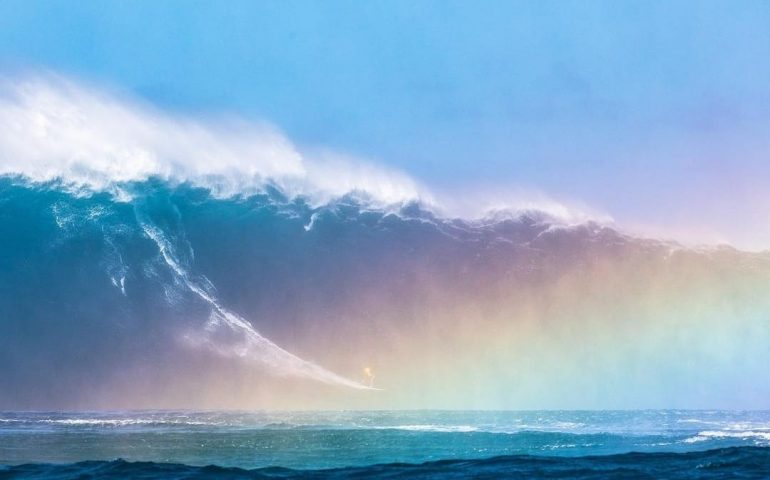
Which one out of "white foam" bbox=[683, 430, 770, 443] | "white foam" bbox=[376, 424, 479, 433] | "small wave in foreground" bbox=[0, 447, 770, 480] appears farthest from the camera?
"white foam" bbox=[376, 424, 479, 433]

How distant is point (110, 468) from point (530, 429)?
80.0 feet

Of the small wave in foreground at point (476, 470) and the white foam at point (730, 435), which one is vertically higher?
the white foam at point (730, 435)

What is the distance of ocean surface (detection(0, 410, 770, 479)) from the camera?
21.0m

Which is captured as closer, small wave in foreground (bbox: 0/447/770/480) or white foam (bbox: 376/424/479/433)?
small wave in foreground (bbox: 0/447/770/480)

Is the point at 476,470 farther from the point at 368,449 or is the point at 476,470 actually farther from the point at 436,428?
the point at 436,428

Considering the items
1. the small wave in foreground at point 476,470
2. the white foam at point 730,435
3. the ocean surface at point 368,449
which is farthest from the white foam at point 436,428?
the small wave in foreground at point 476,470

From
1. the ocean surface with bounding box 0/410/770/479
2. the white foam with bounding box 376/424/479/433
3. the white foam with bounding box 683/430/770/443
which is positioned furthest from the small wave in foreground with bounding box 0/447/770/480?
the white foam with bounding box 376/424/479/433

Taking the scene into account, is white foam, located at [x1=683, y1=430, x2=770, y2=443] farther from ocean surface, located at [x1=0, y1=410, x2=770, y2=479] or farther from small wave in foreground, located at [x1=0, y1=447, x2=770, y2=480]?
small wave in foreground, located at [x1=0, y1=447, x2=770, y2=480]

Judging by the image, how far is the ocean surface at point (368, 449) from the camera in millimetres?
20953

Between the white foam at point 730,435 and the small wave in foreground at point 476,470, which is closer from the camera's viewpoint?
the small wave in foreground at point 476,470

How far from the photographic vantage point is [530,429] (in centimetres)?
3959

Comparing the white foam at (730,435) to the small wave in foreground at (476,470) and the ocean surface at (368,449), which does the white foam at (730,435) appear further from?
the small wave in foreground at (476,470)

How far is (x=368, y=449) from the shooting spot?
28531 millimetres

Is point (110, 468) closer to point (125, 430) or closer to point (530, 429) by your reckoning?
point (125, 430)
